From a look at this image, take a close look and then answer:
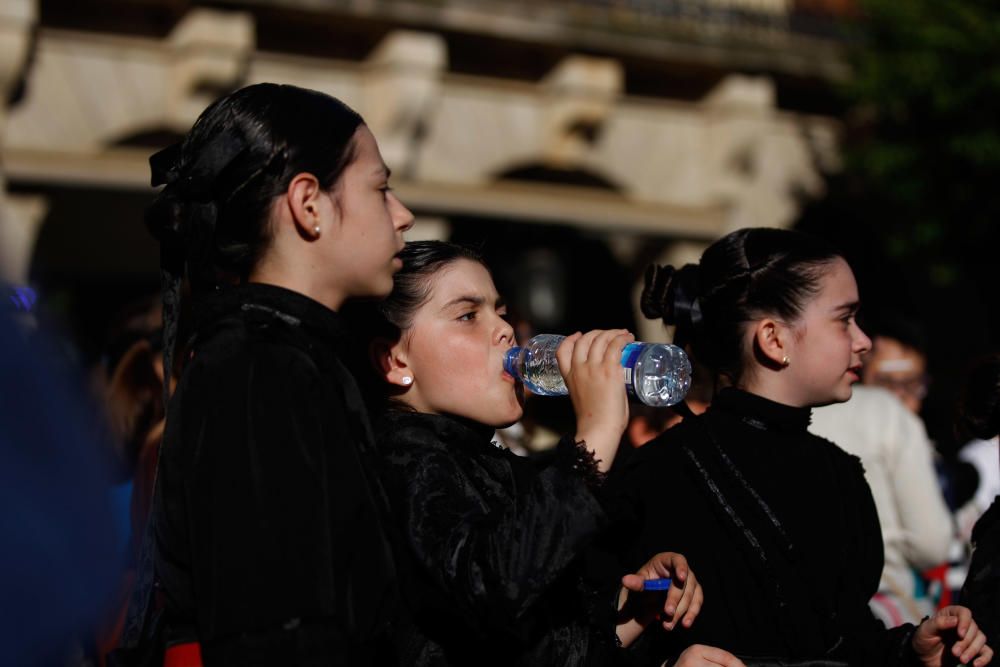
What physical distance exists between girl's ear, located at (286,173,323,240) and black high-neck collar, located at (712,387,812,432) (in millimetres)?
1221

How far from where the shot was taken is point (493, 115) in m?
11.5

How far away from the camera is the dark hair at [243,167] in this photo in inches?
78.7

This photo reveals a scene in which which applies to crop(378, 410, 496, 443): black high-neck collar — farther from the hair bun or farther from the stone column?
the stone column

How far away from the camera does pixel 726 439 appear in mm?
2818

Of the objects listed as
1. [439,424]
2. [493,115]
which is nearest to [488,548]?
[439,424]

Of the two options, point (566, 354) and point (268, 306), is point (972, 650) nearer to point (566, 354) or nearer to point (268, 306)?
point (566, 354)

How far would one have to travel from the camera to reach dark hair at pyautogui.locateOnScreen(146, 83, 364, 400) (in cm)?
200

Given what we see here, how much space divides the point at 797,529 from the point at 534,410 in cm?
308

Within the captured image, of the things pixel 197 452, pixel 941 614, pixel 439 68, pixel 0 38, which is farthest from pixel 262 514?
pixel 439 68

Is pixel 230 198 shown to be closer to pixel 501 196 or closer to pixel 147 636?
pixel 147 636

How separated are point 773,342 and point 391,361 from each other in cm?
94

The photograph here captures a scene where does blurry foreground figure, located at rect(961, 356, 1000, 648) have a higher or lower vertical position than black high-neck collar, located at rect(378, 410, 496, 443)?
lower

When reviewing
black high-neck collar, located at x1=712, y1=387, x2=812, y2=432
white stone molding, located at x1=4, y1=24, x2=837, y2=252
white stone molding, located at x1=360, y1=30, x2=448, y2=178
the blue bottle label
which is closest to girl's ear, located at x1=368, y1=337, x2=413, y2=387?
the blue bottle label

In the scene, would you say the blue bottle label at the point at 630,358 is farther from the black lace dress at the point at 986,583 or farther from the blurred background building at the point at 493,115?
the blurred background building at the point at 493,115
